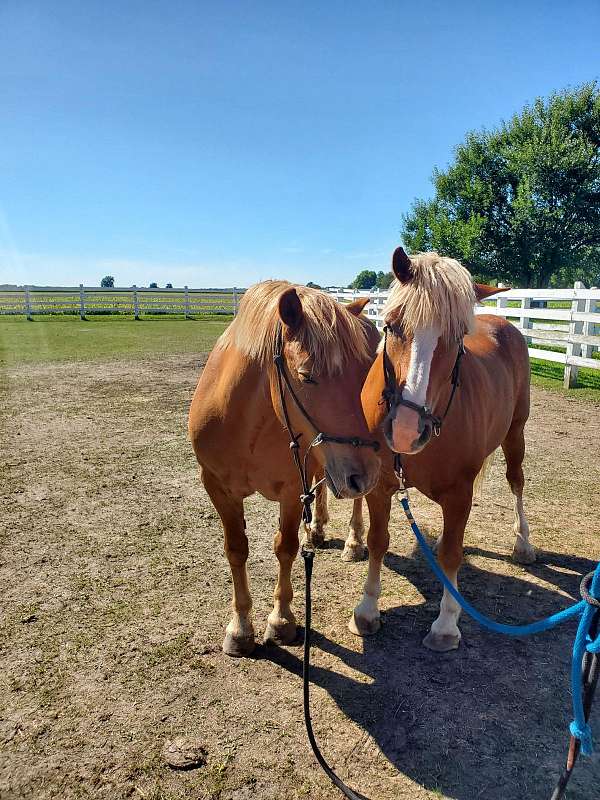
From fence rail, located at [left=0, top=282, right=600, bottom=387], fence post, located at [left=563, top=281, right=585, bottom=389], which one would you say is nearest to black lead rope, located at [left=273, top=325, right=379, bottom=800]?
fence post, located at [left=563, top=281, right=585, bottom=389]

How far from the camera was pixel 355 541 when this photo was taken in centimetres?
384

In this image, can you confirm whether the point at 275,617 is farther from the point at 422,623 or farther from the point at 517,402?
the point at 517,402

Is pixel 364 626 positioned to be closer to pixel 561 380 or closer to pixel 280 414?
pixel 280 414

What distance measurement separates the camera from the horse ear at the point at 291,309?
2100 mm

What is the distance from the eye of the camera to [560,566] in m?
3.71

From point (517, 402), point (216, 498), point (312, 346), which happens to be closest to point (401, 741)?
point (216, 498)

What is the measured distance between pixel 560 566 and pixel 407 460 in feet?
6.14

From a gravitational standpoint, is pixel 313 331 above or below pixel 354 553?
above

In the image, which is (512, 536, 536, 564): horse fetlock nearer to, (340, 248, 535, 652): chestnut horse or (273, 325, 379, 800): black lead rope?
(340, 248, 535, 652): chestnut horse

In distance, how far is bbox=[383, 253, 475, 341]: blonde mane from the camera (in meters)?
2.22

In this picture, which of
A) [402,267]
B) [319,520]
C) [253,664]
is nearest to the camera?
[402,267]

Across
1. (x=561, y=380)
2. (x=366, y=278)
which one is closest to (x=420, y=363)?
(x=561, y=380)

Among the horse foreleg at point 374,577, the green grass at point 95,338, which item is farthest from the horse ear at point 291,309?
the green grass at point 95,338

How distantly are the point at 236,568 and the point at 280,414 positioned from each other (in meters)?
1.13
